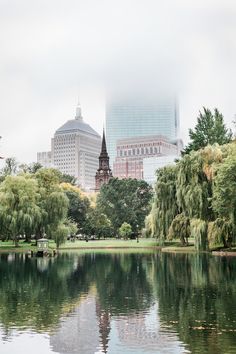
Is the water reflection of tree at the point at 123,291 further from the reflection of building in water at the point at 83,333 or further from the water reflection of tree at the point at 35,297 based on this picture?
the water reflection of tree at the point at 35,297

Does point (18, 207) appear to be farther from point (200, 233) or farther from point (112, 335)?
point (112, 335)

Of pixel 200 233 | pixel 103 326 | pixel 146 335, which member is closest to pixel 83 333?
pixel 103 326

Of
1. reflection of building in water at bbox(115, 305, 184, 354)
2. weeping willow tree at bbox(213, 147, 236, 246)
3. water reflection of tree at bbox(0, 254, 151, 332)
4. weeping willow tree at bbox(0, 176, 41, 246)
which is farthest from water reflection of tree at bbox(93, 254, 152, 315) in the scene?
weeping willow tree at bbox(0, 176, 41, 246)

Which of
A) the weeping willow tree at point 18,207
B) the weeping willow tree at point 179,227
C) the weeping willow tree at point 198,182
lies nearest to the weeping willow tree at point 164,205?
the weeping willow tree at point 179,227

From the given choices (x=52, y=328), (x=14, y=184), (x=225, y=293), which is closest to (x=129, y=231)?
(x=14, y=184)

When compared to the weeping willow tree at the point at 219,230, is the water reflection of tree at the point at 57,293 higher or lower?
lower

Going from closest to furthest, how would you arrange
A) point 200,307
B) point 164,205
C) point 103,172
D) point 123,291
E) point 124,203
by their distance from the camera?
point 200,307 < point 123,291 < point 164,205 < point 124,203 < point 103,172

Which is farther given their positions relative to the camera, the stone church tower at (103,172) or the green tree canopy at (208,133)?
the stone church tower at (103,172)

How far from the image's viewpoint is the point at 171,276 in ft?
98.4

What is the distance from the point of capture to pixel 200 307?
18328 millimetres

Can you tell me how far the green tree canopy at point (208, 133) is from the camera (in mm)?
71438

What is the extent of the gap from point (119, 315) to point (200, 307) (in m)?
2.98

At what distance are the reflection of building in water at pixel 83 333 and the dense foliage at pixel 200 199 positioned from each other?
3099 cm

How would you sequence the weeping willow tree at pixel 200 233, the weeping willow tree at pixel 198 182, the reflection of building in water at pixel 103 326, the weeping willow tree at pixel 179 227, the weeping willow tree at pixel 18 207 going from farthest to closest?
the weeping willow tree at pixel 18 207 → the weeping willow tree at pixel 179 227 → the weeping willow tree at pixel 198 182 → the weeping willow tree at pixel 200 233 → the reflection of building in water at pixel 103 326
